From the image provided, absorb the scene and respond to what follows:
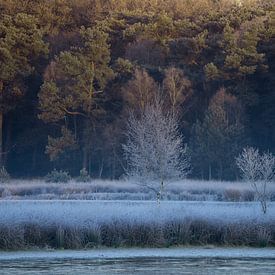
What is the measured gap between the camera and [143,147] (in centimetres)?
3578

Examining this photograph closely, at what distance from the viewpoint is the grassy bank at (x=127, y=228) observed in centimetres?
2303

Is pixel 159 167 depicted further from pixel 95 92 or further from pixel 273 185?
pixel 95 92

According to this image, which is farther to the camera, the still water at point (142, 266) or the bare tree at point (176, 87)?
the bare tree at point (176, 87)

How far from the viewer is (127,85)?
52469 millimetres

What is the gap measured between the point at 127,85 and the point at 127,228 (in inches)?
1165

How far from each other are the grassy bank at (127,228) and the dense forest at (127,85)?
24333mm

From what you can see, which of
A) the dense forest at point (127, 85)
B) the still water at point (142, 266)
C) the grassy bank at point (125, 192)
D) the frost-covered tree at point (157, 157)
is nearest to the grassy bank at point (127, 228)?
the still water at point (142, 266)

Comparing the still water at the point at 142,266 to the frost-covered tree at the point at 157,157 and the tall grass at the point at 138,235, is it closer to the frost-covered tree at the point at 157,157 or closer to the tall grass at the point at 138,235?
the tall grass at the point at 138,235

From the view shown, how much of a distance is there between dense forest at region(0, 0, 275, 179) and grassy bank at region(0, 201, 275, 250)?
79.8ft

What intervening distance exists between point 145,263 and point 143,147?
16026 millimetres

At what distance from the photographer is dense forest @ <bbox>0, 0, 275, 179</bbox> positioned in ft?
167

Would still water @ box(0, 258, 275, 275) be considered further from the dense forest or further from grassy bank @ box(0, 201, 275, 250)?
the dense forest

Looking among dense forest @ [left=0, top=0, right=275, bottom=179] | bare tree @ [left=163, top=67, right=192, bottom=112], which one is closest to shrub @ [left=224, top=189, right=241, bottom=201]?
dense forest @ [left=0, top=0, right=275, bottom=179]

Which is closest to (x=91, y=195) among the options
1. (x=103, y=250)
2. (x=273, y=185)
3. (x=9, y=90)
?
(x=273, y=185)
